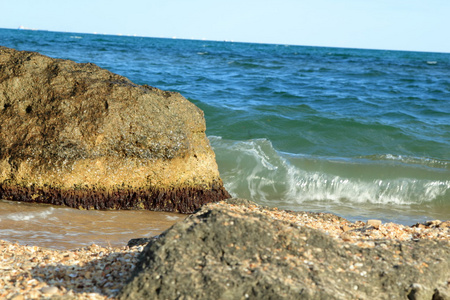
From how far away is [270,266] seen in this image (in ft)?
8.65

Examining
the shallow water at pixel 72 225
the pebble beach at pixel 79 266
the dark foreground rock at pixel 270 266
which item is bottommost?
the shallow water at pixel 72 225

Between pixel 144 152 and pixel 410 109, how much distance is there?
1109cm

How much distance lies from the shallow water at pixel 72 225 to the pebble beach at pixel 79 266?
550mm

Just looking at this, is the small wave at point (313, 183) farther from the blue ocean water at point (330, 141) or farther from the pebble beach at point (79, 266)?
the pebble beach at point (79, 266)

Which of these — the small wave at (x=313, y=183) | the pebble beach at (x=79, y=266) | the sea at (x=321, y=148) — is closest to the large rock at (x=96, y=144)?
the sea at (x=321, y=148)

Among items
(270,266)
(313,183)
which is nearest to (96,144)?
(270,266)

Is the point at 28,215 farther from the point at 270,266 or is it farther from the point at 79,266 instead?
the point at 270,266

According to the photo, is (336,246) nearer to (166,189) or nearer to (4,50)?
(166,189)

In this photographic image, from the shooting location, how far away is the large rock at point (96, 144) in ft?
17.2

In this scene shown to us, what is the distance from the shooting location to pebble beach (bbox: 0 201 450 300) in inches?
107

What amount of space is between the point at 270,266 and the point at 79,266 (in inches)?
52.8

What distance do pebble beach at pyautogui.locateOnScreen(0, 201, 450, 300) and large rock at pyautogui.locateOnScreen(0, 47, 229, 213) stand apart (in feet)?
4.42

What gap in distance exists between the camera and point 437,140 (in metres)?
10.9

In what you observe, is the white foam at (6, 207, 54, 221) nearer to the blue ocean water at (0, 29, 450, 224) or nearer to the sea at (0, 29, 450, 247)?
the sea at (0, 29, 450, 247)
